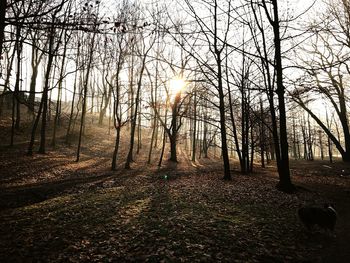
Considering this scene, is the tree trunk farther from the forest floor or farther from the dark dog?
the dark dog

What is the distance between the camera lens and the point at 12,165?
17141 millimetres

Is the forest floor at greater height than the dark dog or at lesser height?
lesser

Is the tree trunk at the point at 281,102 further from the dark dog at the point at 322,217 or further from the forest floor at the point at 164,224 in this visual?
the dark dog at the point at 322,217

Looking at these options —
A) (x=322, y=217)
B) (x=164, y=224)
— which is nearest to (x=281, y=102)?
(x=322, y=217)

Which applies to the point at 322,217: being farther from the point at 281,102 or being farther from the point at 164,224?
the point at 281,102

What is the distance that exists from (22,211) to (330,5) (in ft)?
87.2

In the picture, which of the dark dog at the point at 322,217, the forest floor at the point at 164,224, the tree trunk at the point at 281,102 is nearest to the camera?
the forest floor at the point at 164,224

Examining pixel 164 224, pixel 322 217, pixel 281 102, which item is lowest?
pixel 164 224

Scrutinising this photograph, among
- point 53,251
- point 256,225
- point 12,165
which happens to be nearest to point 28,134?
point 12,165

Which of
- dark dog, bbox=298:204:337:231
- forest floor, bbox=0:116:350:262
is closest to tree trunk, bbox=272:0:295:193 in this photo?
forest floor, bbox=0:116:350:262

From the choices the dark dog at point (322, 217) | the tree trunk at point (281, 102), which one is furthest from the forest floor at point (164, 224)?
the tree trunk at point (281, 102)

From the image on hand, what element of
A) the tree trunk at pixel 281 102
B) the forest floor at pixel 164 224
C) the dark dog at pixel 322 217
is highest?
the tree trunk at pixel 281 102

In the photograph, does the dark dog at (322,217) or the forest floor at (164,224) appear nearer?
the forest floor at (164,224)

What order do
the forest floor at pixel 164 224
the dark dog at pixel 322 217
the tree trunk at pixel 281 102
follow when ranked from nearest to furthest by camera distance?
the forest floor at pixel 164 224, the dark dog at pixel 322 217, the tree trunk at pixel 281 102
